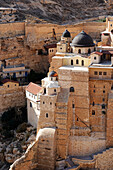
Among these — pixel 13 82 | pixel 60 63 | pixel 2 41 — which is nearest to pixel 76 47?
pixel 60 63

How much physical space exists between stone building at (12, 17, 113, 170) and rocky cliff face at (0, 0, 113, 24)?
16.7 metres

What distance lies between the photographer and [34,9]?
44.9 meters

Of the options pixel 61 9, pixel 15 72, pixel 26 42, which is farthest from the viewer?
pixel 61 9

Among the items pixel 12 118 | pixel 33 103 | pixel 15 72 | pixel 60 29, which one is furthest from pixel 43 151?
pixel 60 29

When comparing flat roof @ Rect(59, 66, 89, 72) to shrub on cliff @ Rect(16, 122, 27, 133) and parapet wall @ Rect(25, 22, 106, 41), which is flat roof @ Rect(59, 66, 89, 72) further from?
parapet wall @ Rect(25, 22, 106, 41)

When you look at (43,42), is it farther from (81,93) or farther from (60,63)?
(81,93)

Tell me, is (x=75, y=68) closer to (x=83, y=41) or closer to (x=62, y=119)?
(x=83, y=41)

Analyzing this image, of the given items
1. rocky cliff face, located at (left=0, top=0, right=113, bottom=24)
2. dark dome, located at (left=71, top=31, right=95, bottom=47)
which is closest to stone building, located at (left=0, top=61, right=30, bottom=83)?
dark dome, located at (left=71, top=31, right=95, bottom=47)

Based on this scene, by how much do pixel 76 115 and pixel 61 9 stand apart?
22.5m

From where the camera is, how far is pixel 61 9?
47.0 m

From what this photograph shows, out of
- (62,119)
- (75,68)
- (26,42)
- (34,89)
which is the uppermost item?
(26,42)

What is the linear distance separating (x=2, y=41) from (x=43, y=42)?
5.00 metres

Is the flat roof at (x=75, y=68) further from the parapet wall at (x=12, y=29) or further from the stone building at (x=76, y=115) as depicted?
the parapet wall at (x=12, y=29)

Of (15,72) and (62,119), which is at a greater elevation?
(15,72)
